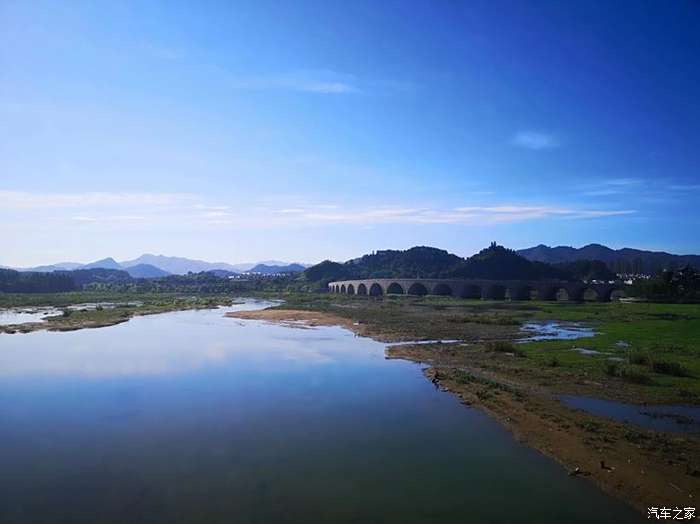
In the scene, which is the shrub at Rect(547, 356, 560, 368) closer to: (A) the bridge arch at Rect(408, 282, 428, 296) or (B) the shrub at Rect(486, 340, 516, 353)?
(B) the shrub at Rect(486, 340, 516, 353)

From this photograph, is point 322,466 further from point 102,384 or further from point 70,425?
point 102,384

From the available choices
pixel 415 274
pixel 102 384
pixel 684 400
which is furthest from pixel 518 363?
pixel 415 274

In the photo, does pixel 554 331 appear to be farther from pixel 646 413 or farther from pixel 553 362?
pixel 646 413

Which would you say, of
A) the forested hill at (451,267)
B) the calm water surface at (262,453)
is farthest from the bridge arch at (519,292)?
the calm water surface at (262,453)

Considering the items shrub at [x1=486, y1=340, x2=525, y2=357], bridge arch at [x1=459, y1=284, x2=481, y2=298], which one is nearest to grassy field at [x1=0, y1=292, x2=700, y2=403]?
shrub at [x1=486, y1=340, x2=525, y2=357]

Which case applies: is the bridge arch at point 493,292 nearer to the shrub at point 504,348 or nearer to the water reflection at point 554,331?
the water reflection at point 554,331

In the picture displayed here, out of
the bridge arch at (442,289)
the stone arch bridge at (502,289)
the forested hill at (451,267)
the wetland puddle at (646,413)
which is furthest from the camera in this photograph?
the forested hill at (451,267)
